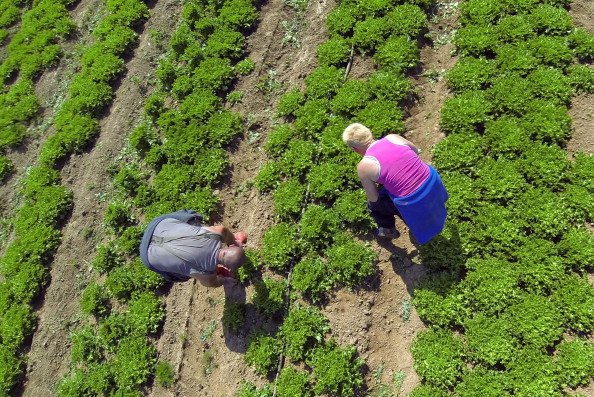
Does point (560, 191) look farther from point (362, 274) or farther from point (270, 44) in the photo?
point (270, 44)

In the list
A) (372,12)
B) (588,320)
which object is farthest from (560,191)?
(372,12)

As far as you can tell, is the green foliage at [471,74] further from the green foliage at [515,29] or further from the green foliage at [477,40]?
the green foliage at [515,29]

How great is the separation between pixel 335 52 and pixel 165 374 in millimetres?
6616

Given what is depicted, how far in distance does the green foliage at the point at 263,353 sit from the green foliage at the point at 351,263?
4.63 ft

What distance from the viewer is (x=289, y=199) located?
661 centimetres

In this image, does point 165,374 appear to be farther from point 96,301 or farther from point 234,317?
point 96,301

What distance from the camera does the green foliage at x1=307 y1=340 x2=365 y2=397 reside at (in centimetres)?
534

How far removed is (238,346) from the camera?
607 centimetres

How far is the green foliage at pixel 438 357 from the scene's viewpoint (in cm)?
512

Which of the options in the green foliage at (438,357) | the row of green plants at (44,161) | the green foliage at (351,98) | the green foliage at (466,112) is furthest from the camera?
the row of green plants at (44,161)

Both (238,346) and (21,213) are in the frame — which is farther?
(21,213)

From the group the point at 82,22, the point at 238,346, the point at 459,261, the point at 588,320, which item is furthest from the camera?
the point at 82,22

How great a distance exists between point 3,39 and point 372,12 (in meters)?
10.3

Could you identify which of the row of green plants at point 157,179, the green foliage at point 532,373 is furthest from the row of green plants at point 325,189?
the green foliage at point 532,373
